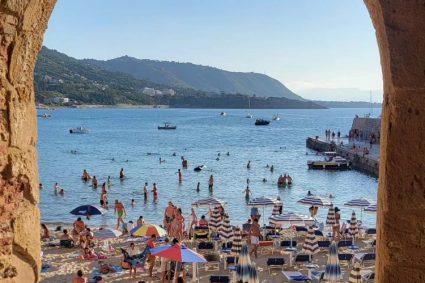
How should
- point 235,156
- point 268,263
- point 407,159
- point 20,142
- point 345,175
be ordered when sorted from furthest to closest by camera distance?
1. point 235,156
2. point 345,175
3. point 268,263
4. point 20,142
5. point 407,159

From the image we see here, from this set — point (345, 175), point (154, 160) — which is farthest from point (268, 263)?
point (154, 160)

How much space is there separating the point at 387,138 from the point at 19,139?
2.05m

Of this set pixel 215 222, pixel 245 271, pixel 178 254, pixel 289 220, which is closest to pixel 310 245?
pixel 289 220

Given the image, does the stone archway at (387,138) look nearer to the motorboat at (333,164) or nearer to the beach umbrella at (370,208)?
the beach umbrella at (370,208)

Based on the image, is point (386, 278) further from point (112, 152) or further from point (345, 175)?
point (112, 152)

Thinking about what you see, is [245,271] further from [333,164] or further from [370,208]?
[333,164]

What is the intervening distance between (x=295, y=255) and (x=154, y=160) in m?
45.9

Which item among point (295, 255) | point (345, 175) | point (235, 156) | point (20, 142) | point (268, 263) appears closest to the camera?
point (20, 142)

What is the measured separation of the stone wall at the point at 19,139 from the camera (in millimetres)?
2875

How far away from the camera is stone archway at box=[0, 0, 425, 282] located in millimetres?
2781

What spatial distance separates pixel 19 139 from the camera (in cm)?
300

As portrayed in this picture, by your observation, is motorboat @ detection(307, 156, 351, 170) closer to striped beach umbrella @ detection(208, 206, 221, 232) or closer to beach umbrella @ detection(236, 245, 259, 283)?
striped beach umbrella @ detection(208, 206, 221, 232)

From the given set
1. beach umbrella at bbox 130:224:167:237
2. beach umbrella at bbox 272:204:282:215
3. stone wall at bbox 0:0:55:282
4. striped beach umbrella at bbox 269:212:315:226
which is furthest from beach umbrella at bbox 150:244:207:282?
beach umbrella at bbox 272:204:282:215

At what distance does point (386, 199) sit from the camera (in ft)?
9.39
